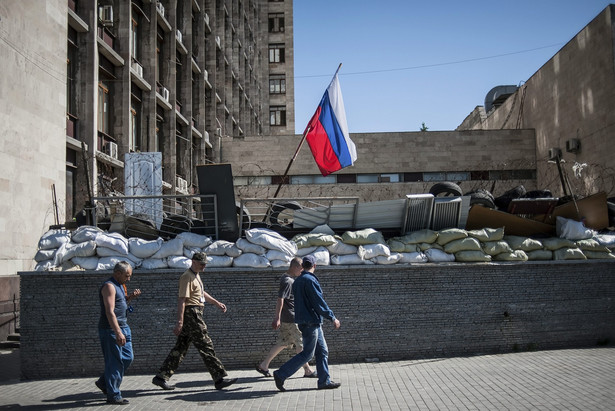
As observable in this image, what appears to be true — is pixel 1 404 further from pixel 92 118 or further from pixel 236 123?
pixel 236 123

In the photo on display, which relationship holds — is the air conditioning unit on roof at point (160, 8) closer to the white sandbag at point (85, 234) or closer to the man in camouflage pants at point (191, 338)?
the white sandbag at point (85, 234)

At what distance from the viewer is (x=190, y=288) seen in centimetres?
777

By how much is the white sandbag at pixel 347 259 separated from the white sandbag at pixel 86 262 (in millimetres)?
3673

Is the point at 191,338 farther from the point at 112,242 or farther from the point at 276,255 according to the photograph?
the point at 112,242

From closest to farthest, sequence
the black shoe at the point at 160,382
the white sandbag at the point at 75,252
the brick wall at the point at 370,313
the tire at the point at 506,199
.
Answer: the black shoe at the point at 160,382 → the brick wall at the point at 370,313 → the white sandbag at the point at 75,252 → the tire at the point at 506,199

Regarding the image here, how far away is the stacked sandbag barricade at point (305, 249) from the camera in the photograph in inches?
368

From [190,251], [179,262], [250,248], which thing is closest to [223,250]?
[250,248]

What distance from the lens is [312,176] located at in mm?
31188

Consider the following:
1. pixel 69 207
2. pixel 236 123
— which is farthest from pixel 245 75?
pixel 69 207

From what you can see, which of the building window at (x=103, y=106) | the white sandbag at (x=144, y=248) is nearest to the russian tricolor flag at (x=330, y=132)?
the white sandbag at (x=144, y=248)

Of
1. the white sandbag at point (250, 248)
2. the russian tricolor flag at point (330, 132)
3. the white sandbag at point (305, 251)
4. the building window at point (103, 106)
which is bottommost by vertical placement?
the white sandbag at point (305, 251)

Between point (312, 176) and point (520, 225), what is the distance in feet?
68.1

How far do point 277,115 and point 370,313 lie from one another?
166 ft

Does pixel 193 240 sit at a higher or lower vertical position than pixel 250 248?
higher
